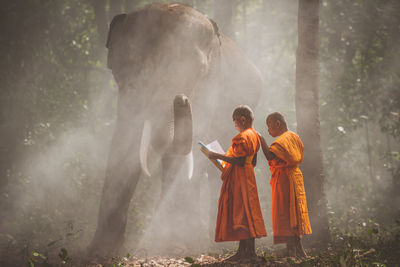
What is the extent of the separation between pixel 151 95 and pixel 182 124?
0.88 meters

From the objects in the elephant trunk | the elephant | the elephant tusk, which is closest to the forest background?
the elephant

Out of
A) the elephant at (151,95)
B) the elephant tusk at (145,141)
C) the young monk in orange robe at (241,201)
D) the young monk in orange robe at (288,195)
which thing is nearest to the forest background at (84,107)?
the elephant at (151,95)

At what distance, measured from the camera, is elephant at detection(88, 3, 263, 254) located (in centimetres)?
437

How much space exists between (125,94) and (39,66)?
4.15 m

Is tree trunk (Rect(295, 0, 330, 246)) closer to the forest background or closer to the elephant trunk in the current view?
the elephant trunk

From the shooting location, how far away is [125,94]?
4887 mm

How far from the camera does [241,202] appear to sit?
361cm

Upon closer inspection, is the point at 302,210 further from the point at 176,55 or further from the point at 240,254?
the point at 176,55

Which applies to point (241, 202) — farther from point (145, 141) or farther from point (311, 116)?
point (311, 116)

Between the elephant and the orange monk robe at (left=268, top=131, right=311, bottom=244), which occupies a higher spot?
the elephant

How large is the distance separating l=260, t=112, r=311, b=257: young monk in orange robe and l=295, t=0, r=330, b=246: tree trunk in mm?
1091

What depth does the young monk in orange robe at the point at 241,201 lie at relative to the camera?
3541 millimetres

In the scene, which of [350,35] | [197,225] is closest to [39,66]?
[197,225]

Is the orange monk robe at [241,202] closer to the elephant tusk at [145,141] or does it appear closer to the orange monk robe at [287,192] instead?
the orange monk robe at [287,192]
